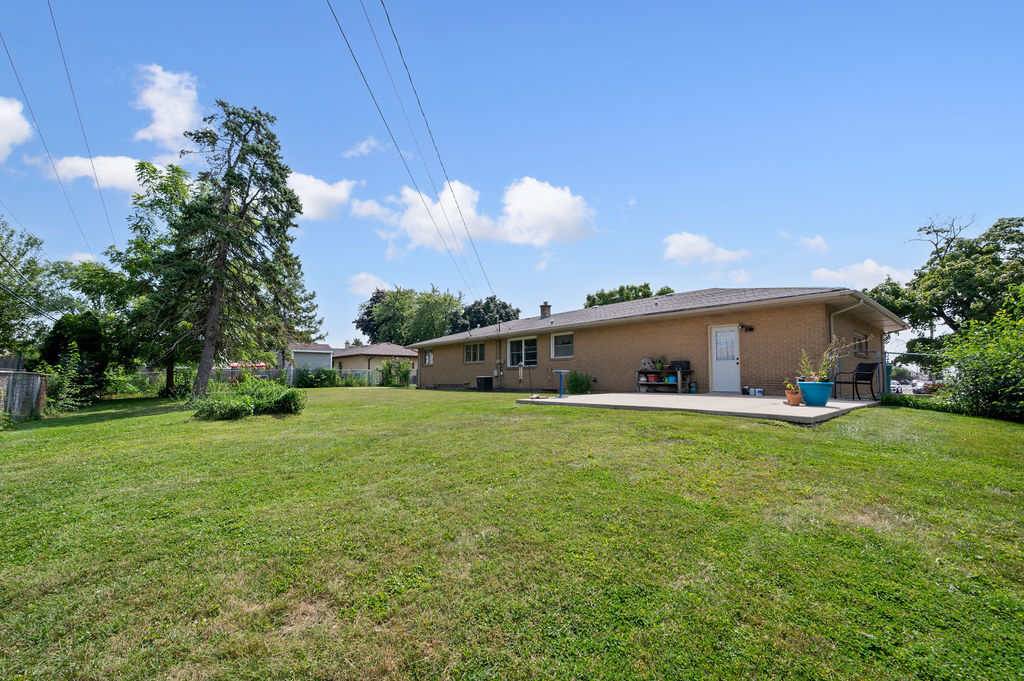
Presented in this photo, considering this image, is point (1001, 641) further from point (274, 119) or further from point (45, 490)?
point (274, 119)

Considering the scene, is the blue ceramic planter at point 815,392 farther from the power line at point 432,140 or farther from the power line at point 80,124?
the power line at point 80,124

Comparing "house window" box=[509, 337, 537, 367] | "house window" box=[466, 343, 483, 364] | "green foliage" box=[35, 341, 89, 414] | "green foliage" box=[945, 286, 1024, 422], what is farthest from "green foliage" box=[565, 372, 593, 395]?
"green foliage" box=[35, 341, 89, 414]

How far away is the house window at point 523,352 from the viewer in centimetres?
1775

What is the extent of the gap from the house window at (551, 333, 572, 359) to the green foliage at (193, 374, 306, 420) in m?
9.55

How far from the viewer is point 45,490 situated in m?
3.56

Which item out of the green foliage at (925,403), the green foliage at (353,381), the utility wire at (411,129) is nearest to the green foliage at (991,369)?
the green foliage at (925,403)

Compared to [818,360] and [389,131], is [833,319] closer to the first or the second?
[818,360]

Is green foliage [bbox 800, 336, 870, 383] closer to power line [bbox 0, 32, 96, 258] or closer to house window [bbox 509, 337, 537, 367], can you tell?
house window [bbox 509, 337, 537, 367]

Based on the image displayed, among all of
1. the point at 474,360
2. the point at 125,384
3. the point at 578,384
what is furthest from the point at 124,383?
the point at 578,384

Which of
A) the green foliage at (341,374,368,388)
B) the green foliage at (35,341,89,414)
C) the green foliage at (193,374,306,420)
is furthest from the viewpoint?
the green foliage at (341,374,368,388)

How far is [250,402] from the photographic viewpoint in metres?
8.34

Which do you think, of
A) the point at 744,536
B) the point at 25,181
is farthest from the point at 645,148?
the point at 25,181

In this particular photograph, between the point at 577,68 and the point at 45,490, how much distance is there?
1005 centimetres

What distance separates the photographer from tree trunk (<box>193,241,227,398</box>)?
1316cm
